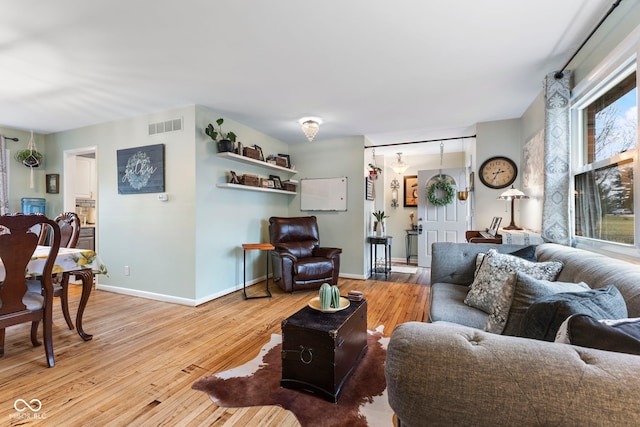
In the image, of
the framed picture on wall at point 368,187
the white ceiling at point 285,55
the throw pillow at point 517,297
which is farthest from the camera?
the framed picture on wall at point 368,187

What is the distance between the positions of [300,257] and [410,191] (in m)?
3.49

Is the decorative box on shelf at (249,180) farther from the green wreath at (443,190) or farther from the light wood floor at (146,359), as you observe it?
the green wreath at (443,190)

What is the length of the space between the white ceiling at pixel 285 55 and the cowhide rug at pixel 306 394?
238cm

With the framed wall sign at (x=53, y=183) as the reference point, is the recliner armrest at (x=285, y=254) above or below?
below

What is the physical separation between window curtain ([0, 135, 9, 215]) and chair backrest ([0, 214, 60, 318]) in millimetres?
3151

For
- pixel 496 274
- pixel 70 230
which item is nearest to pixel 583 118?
pixel 496 274

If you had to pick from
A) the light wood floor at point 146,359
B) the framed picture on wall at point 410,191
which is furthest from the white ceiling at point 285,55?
the framed picture on wall at point 410,191

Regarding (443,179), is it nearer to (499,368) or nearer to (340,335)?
(340,335)

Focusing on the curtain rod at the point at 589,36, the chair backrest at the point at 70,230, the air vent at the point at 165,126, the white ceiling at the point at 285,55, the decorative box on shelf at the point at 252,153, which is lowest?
the chair backrest at the point at 70,230

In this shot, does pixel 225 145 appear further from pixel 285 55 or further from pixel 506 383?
pixel 506 383

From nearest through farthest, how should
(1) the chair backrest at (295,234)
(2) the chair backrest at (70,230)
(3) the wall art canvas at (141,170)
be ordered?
(2) the chair backrest at (70,230) < (3) the wall art canvas at (141,170) < (1) the chair backrest at (295,234)

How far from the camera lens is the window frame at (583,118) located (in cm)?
168

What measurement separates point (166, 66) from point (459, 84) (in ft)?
9.07

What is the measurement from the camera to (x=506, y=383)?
55 centimetres
